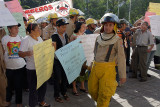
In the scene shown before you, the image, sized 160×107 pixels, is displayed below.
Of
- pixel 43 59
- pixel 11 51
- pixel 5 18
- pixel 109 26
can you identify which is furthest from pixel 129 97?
pixel 5 18

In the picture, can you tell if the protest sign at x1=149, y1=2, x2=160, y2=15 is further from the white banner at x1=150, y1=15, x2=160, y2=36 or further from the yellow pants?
the yellow pants

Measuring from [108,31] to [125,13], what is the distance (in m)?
40.9

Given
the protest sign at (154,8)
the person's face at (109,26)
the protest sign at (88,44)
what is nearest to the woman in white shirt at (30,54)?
the protest sign at (88,44)

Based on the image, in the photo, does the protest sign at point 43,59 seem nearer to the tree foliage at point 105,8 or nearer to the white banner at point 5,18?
the white banner at point 5,18

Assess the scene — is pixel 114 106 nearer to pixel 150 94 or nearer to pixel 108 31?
pixel 150 94

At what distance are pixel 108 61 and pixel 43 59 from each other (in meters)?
1.22

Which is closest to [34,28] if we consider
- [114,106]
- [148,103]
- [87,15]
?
[114,106]

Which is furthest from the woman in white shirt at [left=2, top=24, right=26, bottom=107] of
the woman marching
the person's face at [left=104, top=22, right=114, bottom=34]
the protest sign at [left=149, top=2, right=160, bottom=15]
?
the protest sign at [left=149, top=2, right=160, bottom=15]

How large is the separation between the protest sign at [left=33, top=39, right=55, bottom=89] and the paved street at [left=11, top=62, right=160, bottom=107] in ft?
3.62

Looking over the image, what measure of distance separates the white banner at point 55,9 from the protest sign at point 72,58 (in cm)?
634

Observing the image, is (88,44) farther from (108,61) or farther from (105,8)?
(105,8)

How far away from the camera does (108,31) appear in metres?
3.28

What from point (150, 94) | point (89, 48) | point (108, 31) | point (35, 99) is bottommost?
point (150, 94)

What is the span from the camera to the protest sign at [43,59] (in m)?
3.14
